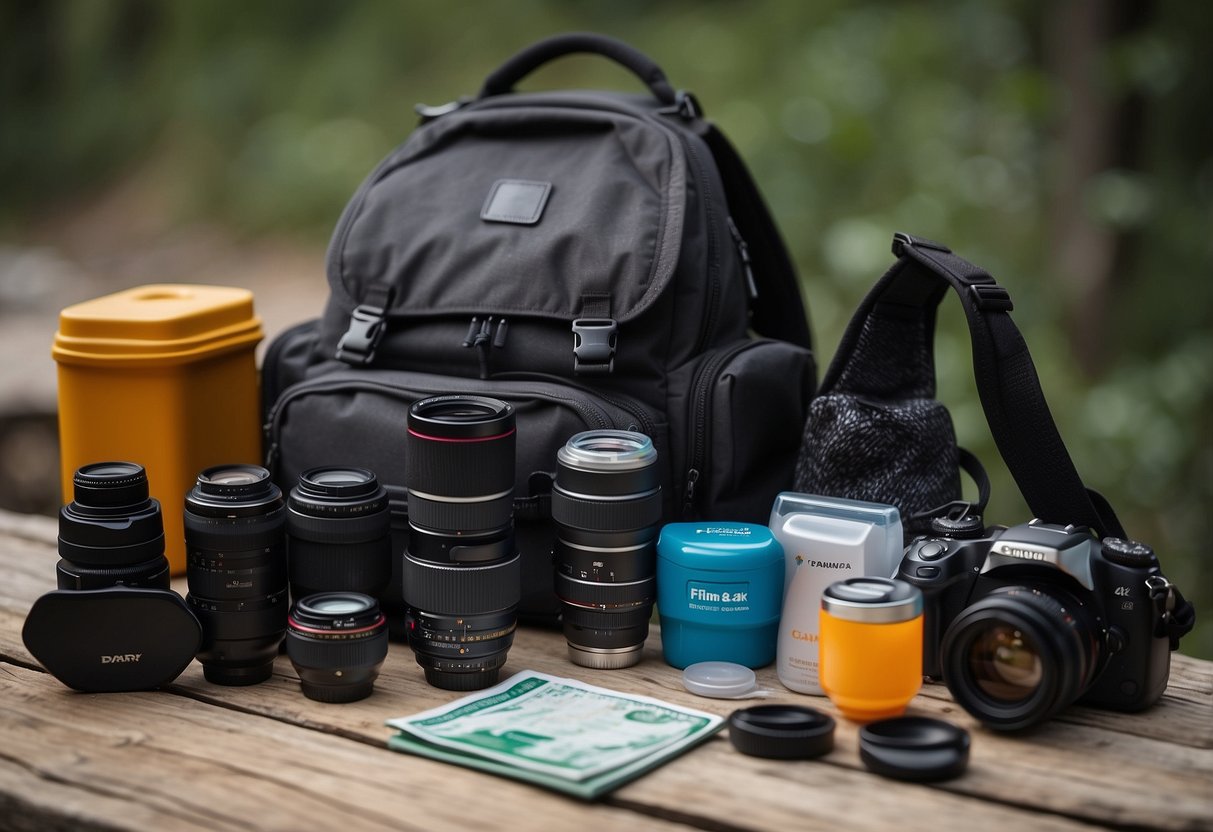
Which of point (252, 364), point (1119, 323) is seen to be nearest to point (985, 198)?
point (1119, 323)

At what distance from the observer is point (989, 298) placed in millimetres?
1938

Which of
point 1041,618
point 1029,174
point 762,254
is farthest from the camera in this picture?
point 1029,174

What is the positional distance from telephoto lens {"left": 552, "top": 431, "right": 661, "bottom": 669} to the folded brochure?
0.36 feet

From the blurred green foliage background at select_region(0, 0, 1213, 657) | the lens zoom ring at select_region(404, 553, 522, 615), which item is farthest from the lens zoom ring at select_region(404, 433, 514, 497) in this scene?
the blurred green foliage background at select_region(0, 0, 1213, 657)

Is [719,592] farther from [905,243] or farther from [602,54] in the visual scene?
[602,54]

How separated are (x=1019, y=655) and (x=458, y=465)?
80 cm

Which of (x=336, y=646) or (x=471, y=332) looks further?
(x=471, y=332)

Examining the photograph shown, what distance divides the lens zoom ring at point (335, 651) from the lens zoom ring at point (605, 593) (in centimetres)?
31

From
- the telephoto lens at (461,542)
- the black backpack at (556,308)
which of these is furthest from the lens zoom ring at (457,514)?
the black backpack at (556,308)

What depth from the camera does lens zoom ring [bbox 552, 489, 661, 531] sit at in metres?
1.90

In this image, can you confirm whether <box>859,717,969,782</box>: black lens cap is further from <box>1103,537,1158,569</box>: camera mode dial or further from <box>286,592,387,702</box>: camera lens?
<box>286,592,387,702</box>: camera lens

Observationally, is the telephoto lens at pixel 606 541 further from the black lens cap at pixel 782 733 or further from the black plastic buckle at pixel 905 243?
the black plastic buckle at pixel 905 243

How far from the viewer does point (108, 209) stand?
8.11 meters

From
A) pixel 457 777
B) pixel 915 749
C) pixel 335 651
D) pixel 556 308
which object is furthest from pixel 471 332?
pixel 915 749
